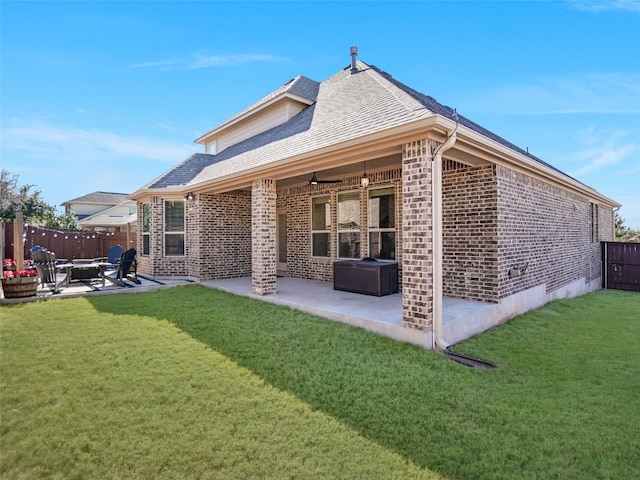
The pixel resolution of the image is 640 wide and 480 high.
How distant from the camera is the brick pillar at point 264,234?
7.98m

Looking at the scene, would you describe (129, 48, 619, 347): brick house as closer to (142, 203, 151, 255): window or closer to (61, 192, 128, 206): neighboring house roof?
(142, 203, 151, 255): window

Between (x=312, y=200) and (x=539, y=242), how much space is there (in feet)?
20.2

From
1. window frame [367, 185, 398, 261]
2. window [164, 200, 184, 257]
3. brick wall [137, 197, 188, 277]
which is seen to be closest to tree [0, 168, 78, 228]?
brick wall [137, 197, 188, 277]

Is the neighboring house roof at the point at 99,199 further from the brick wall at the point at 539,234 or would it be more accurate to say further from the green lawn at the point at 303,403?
the brick wall at the point at 539,234

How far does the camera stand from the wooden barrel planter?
752 cm

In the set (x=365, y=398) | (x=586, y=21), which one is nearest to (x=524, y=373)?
(x=365, y=398)

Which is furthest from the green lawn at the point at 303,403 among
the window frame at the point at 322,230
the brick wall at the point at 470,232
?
the window frame at the point at 322,230

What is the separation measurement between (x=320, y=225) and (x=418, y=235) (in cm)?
575

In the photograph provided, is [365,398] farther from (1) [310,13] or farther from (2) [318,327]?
(1) [310,13]

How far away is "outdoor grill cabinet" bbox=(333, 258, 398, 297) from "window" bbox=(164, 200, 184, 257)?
5871mm

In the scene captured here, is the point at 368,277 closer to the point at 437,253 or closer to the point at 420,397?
the point at 437,253

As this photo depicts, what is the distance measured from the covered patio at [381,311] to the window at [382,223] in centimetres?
137

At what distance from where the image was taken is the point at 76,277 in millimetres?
9758

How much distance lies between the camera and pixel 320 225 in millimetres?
10516
